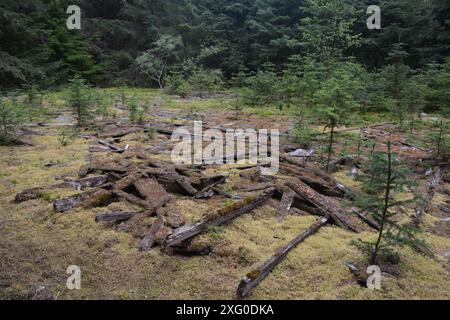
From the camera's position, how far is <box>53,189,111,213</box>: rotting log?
5.61 metres

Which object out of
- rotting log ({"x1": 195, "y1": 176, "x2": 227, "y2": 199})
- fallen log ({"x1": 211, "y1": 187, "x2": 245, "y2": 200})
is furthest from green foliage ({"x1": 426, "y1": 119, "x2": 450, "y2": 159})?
rotting log ({"x1": 195, "y1": 176, "x2": 227, "y2": 199})

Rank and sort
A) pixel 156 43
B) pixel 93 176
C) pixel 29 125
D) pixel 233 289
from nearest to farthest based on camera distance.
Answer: pixel 233 289 → pixel 93 176 → pixel 29 125 → pixel 156 43

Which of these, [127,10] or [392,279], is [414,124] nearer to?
[392,279]

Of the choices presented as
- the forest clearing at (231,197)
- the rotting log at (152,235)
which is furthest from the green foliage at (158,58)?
the rotting log at (152,235)

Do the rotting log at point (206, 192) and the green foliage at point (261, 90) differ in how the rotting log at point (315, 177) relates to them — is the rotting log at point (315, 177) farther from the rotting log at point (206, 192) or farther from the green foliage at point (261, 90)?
the green foliage at point (261, 90)

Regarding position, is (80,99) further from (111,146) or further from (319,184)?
(319,184)

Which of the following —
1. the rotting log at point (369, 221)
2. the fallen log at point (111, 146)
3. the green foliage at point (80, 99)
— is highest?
the green foliage at point (80, 99)

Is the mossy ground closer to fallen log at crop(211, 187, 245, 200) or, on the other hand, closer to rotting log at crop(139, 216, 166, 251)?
rotting log at crop(139, 216, 166, 251)

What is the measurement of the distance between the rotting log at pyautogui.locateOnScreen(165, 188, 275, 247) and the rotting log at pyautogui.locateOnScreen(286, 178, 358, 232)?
46cm

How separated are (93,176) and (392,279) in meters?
5.61

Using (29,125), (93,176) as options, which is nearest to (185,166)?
(93,176)

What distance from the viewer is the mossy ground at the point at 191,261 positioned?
3875mm

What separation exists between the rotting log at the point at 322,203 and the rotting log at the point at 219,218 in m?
0.46
